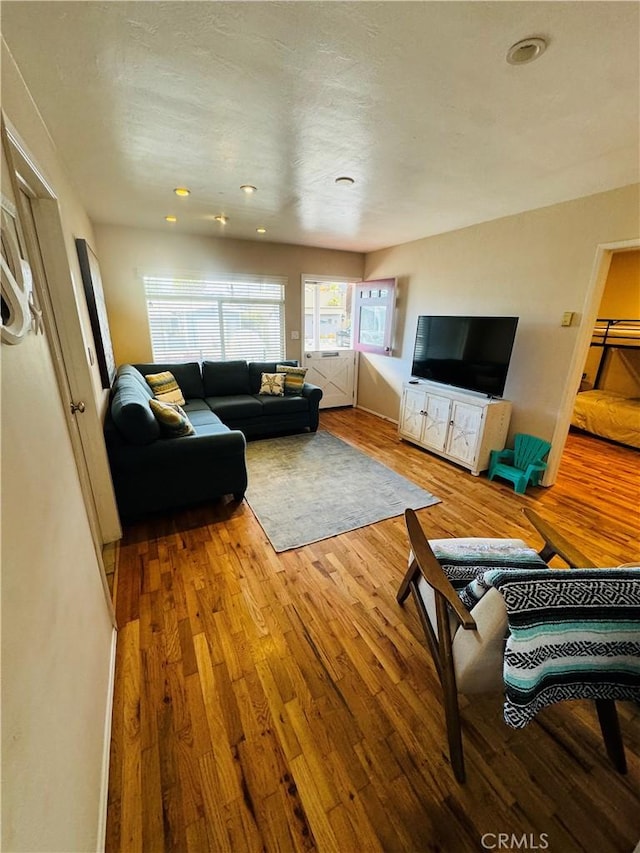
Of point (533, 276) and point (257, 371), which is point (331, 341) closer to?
point (257, 371)

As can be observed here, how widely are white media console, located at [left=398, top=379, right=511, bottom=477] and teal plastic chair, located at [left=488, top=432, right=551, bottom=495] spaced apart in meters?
0.11

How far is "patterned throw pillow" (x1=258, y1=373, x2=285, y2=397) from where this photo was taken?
445cm

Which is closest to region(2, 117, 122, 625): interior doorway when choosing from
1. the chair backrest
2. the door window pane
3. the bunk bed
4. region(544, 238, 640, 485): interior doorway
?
the chair backrest

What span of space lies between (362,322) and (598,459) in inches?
143

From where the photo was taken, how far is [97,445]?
215 centimetres

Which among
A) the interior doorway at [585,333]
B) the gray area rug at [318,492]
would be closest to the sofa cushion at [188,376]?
the gray area rug at [318,492]

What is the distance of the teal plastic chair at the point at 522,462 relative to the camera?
3.10m

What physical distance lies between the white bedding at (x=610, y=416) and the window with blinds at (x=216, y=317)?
171 inches

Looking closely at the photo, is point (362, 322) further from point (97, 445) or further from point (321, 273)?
point (97, 445)

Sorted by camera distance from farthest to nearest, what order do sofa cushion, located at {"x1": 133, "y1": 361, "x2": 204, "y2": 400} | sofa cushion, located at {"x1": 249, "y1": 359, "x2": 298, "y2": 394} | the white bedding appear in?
1. sofa cushion, located at {"x1": 249, "y1": 359, "x2": 298, "y2": 394}
2. sofa cushion, located at {"x1": 133, "y1": 361, "x2": 204, "y2": 400}
3. the white bedding

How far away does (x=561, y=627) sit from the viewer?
0.91 meters

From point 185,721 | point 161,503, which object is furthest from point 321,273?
point 185,721

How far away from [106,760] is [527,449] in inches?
144

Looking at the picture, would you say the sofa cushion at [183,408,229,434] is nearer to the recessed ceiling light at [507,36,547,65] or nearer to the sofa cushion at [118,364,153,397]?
the sofa cushion at [118,364,153,397]
